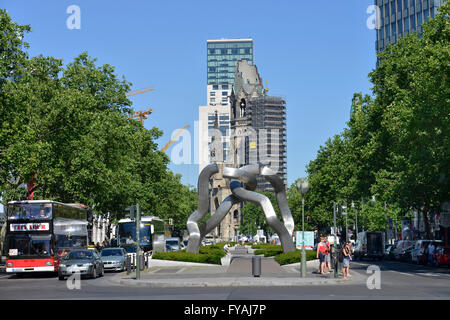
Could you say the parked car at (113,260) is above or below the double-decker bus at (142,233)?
below

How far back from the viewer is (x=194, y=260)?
43625 millimetres

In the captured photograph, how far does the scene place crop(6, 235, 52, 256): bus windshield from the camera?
36.1m

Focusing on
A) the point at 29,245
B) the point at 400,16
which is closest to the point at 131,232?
the point at 29,245

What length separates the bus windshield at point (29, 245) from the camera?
118 feet

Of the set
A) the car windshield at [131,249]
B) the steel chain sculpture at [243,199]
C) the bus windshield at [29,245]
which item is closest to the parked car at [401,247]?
the steel chain sculpture at [243,199]

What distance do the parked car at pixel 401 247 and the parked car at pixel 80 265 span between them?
29846mm

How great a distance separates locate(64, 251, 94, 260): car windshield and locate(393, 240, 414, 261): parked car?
98.5 feet

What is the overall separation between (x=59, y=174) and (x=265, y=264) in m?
16.1

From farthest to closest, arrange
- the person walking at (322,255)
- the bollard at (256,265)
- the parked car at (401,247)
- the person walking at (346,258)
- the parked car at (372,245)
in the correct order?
the parked car at (372,245) → the parked car at (401,247) → the person walking at (322,255) → the bollard at (256,265) → the person walking at (346,258)

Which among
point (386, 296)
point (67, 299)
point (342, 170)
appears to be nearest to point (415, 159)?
point (386, 296)

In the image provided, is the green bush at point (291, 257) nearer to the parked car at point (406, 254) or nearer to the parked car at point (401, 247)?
the parked car at point (406, 254)

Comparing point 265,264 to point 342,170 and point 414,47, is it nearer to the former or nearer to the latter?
point 414,47

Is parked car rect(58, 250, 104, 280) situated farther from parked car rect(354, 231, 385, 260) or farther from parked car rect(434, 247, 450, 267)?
parked car rect(354, 231, 385, 260)

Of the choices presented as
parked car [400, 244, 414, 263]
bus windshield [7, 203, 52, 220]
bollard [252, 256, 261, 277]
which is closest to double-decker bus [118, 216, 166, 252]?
parked car [400, 244, 414, 263]
